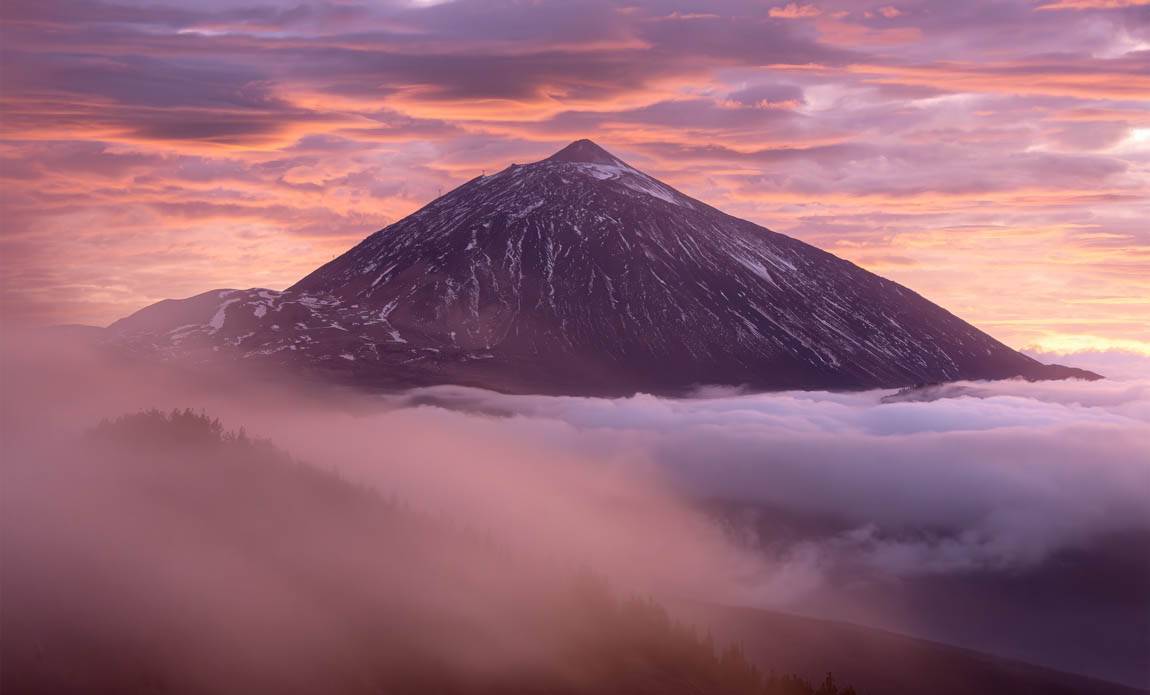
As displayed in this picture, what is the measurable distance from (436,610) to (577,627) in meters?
24.4

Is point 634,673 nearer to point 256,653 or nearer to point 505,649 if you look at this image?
point 505,649

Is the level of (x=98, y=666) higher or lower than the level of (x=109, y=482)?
lower

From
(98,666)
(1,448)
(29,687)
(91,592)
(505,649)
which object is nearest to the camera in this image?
(29,687)

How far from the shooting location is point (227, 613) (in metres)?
151

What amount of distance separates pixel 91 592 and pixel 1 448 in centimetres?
6205

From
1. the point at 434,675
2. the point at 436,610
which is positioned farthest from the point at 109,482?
the point at 434,675

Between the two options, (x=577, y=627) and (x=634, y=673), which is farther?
(x=577, y=627)

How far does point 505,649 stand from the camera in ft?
569

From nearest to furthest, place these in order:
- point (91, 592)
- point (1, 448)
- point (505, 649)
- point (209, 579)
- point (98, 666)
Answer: point (98, 666)
point (91, 592)
point (209, 579)
point (505, 649)
point (1, 448)

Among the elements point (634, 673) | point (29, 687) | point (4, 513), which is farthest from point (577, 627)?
point (29, 687)

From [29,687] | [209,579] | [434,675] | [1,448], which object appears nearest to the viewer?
[29,687]

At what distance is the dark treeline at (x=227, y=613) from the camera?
128750 millimetres

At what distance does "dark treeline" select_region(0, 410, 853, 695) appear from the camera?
12875 cm

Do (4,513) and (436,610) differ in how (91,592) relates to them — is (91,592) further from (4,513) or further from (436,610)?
(436,610)
